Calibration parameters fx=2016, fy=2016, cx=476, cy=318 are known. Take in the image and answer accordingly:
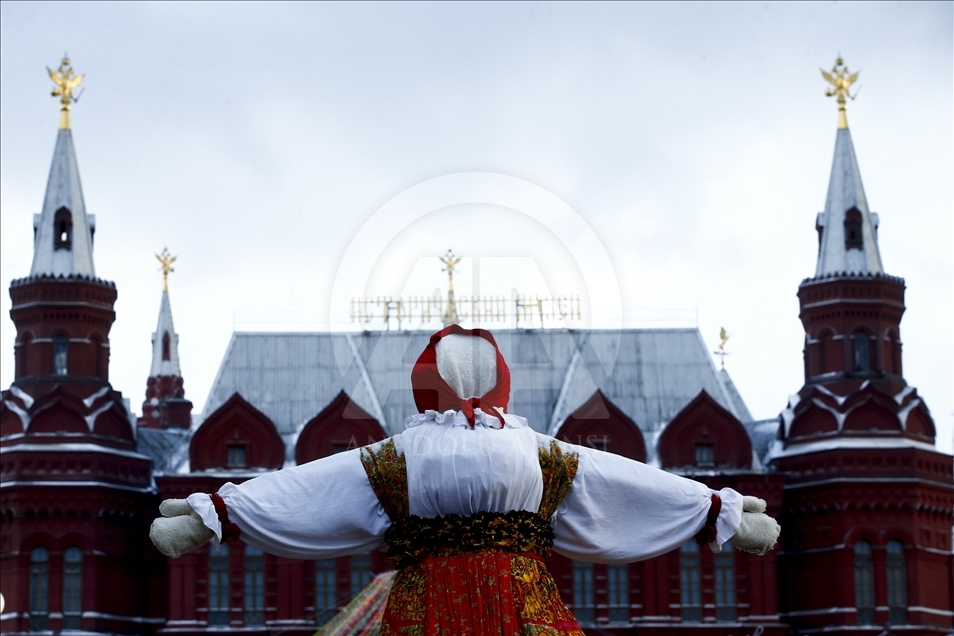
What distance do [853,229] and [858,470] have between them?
5.83 meters

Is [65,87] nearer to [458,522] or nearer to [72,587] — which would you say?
[72,587]

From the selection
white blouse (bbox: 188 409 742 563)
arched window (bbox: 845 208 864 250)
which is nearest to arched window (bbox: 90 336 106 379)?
arched window (bbox: 845 208 864 250)

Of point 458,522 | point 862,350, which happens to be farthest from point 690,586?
point 458,522

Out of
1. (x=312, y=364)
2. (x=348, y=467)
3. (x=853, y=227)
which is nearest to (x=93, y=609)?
(x=312, y=364)

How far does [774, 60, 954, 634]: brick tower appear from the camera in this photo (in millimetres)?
44000

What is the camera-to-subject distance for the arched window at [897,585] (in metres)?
43.7

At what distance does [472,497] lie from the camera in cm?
900

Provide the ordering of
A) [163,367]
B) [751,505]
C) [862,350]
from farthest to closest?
1. [163,367]
2. [862,350]
3. [751,505]

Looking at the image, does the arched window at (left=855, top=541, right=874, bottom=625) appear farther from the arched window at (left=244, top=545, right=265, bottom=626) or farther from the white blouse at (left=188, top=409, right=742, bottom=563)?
the white blouse at (left=188, top=409, right=742, bottom=563)

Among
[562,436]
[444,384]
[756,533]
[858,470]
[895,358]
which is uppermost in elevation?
[895,358]

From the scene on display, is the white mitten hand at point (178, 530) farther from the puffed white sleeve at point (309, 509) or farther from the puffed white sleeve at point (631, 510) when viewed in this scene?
the puffed white sleeve at point (631, 510)

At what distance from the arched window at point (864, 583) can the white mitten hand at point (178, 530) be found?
3633 centimetres

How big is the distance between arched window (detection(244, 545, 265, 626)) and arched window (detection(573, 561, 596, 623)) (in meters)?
6.86

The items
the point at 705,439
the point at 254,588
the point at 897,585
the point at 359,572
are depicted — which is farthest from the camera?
the point at 705,439
